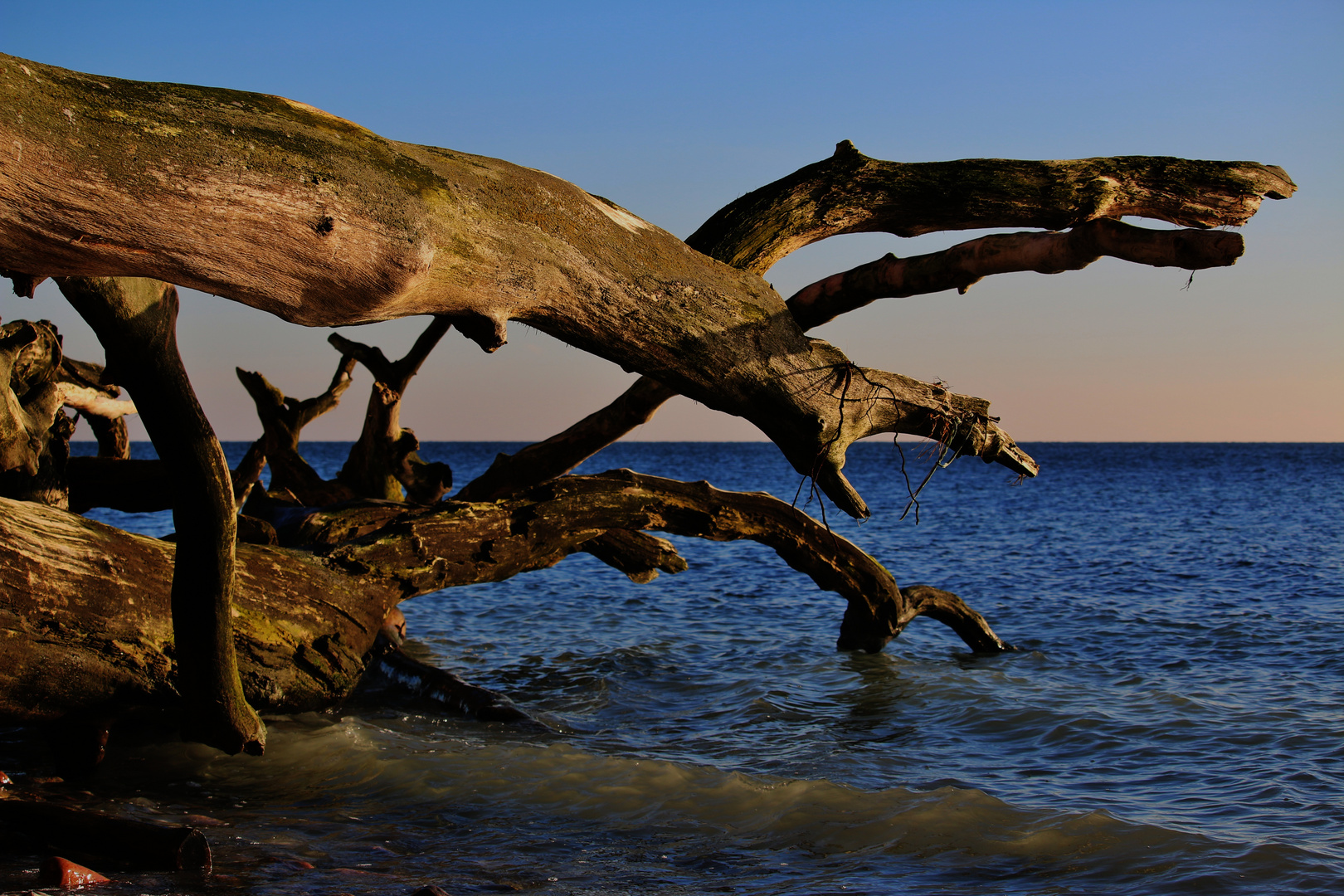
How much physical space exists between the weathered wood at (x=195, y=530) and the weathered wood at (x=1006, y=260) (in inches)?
102

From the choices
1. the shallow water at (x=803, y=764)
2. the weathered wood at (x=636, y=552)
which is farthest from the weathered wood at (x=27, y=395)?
the weathered wood at (x=636, y=552)

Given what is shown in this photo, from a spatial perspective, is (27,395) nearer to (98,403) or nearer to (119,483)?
(119,483)

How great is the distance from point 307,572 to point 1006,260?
400 cm

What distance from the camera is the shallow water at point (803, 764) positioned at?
4.54 metres

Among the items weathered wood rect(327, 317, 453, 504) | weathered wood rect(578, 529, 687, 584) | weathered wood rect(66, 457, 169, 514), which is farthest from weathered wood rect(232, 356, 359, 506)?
weathered wood rect(578, 529, 687, 584)

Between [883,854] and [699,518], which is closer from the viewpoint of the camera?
[883,854]

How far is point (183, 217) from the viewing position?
8.10 feet

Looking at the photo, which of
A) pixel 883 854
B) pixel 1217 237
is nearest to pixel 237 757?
pixel 883 854

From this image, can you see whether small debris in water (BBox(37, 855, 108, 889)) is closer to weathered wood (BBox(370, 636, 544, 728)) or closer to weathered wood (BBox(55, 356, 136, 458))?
weathered wood (BBox(370, 636, 544, 728))

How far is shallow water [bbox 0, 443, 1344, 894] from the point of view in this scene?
454 centimetres

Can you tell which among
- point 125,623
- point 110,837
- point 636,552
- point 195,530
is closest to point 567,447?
point 636,552

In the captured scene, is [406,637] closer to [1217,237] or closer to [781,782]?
[781,782]

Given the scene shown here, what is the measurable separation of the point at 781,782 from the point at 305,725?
313cm

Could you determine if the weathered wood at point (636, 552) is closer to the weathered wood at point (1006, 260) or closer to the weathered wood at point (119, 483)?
the weathered wood at point (1006, 260)
